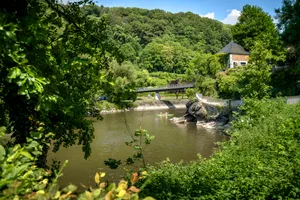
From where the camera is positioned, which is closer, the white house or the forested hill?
the white house

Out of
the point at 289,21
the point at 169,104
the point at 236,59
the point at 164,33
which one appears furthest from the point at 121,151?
the point at 164,33

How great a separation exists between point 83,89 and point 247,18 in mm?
37520

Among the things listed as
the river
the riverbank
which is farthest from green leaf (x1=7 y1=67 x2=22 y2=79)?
the riverbank

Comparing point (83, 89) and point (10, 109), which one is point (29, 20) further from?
point (83, 89)

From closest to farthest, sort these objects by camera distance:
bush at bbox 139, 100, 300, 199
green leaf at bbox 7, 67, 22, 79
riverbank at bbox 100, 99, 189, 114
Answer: green leaf at bbox 7, 67, 22, 79
bush at bbox 139, 100, 300, 199
riverbank at bbox 100, 99, 189, 114

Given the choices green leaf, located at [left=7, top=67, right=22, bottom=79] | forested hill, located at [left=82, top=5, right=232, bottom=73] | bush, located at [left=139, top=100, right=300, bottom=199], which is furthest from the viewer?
forested hill, located at [left=82, top=5, right=232, bottom=73]

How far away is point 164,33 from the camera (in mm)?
122188

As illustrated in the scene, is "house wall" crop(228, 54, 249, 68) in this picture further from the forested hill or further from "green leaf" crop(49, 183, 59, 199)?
the forested hill

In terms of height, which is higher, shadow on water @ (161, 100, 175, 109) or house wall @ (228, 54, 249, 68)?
→ house wall @ (228, 54, 249, 68)

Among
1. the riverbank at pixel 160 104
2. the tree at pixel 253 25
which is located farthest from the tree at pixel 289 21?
the riverbank at pixel 160 104

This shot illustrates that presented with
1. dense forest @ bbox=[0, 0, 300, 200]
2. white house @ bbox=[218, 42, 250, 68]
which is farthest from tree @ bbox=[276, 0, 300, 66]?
white house @ bbox=[218, 42, 250, 68]

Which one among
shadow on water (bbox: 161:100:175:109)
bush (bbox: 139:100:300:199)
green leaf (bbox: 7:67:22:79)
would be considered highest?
green leaf (bbox: 7:67:22:79)

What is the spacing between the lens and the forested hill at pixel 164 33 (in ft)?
306

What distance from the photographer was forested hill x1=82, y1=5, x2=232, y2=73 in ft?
306
